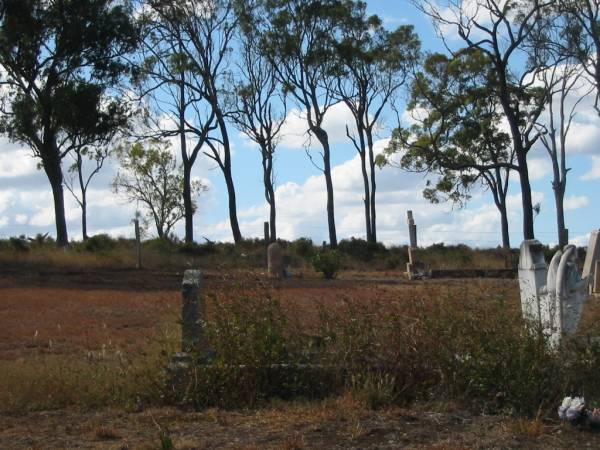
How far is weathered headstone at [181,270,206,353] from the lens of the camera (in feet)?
26.0

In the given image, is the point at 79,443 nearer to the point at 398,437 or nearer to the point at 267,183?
the point at 398,437

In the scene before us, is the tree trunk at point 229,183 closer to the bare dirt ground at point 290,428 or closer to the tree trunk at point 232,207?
the tree trunk at point 232,207

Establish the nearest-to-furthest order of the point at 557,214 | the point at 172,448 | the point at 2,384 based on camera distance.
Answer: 1. the point at 172,448
2. the point at 2,384
3. the point at 557,214

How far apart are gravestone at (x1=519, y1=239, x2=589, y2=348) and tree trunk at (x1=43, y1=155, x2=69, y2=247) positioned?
28.6 m

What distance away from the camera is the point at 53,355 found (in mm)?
10297

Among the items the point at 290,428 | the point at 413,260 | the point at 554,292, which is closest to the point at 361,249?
the point at 413,260

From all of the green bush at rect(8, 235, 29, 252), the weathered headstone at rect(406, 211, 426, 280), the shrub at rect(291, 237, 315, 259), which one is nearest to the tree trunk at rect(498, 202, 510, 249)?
the shrub at rect(291, 237, 315, 259)

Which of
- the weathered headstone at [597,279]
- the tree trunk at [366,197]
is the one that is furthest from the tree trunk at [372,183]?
the weathered headstone at [597,279]

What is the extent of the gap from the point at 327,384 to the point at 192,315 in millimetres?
1359

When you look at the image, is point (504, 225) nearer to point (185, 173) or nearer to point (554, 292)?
point (185, 173)

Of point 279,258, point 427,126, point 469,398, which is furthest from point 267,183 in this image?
point 469,398

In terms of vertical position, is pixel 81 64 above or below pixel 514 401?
above

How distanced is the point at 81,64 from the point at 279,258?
46.1 feet

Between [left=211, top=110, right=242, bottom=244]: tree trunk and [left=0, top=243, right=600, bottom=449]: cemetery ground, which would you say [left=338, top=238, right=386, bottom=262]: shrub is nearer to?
[left=211, top=110, right=242, bottom=244]: tree trunk
